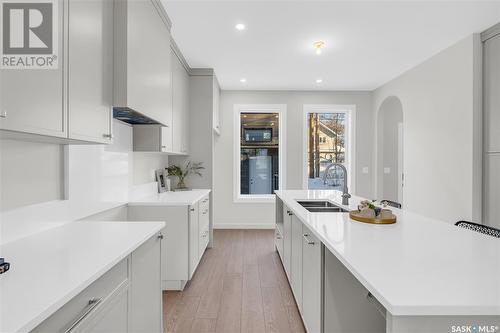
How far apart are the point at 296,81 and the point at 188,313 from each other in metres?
3.80

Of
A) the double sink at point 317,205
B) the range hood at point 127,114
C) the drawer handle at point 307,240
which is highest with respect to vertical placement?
the range hood at point 127,114

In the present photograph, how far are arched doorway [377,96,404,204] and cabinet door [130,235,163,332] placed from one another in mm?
4605

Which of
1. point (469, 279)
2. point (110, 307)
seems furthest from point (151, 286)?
point (469, 279)

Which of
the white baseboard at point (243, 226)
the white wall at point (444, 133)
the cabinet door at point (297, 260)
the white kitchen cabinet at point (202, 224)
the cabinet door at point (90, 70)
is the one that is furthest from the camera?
the white baseboard at point (243, 226)

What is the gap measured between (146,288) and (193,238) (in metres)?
1.30

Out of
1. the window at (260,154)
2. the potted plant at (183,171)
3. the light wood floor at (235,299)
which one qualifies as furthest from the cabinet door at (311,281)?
the window at (260,154)

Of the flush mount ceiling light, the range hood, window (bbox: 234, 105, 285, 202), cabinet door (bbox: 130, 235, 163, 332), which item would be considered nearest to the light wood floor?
cabinet door (bbox: 130, 235, 163, 332)

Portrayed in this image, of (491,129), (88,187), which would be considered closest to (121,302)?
(88,187)

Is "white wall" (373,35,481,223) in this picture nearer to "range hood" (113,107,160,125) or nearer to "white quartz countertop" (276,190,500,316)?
"white quartz countertop" (276,190,500,316)

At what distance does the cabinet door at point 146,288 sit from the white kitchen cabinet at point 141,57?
88 cm

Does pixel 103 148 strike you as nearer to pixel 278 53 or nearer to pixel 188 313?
pixel 188 313

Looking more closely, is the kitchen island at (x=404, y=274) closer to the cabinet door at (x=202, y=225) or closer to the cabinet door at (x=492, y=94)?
the cabinet door at (x=202, y=225)

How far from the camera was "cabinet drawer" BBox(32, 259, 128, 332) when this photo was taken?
0.81 meters

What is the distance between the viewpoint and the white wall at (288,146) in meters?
5.13
